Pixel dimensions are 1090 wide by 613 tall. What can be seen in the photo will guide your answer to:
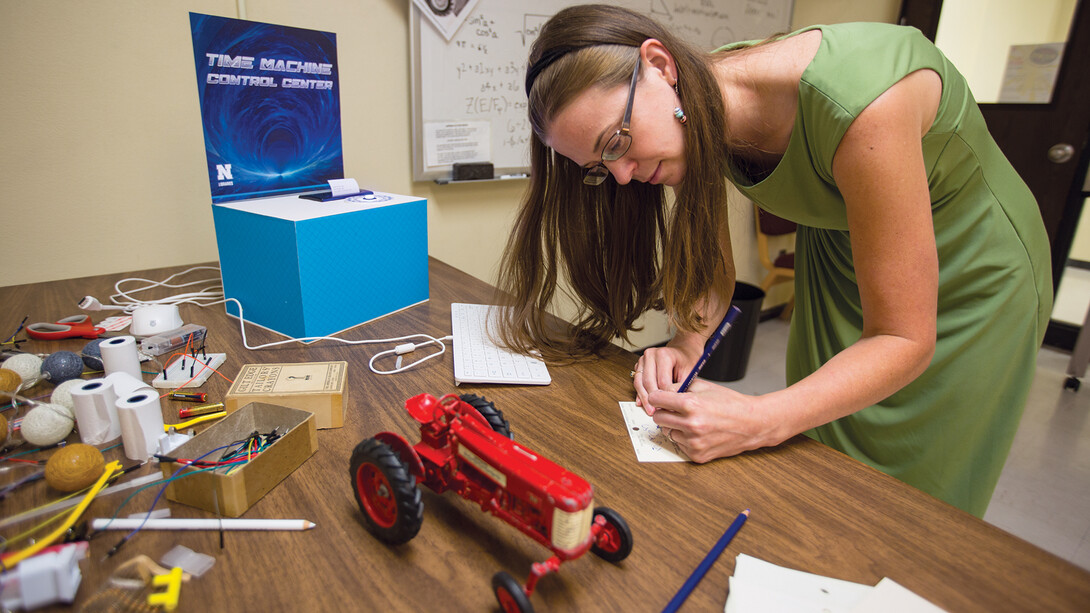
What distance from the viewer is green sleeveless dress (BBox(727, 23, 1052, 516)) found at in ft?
2.38

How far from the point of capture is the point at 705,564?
0.48 meters

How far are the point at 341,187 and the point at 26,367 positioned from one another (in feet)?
1.91

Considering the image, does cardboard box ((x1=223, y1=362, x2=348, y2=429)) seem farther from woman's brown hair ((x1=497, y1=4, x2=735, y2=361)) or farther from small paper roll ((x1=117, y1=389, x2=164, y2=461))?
woman's brown hair ((x1=497, y1=4, x2=735, y2=361))

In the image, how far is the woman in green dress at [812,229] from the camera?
65 cm

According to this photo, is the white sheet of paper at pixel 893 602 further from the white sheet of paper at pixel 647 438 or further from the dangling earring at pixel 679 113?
the dangling earring at pixel 679 113

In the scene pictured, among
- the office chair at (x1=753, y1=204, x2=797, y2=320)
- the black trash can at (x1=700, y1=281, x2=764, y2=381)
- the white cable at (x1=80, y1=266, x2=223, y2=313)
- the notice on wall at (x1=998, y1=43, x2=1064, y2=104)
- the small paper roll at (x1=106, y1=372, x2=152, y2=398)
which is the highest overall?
the notice on wall at (x1=998, y1=43, x2=1064, y2=104)

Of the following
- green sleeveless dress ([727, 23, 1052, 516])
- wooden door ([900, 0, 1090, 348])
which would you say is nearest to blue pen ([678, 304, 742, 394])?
green sleeveless dress ([727, 23, 1052, 516])

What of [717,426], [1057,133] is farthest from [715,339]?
[1057,133]

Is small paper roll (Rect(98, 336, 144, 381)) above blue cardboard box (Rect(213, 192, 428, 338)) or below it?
below

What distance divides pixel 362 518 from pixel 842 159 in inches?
27.5

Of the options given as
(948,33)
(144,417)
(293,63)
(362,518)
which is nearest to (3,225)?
(293,63)

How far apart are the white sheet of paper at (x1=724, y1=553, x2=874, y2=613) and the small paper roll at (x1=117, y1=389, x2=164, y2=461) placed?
23.8 inches

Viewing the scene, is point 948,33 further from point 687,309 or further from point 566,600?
point 566,600

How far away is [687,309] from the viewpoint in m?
0.89
